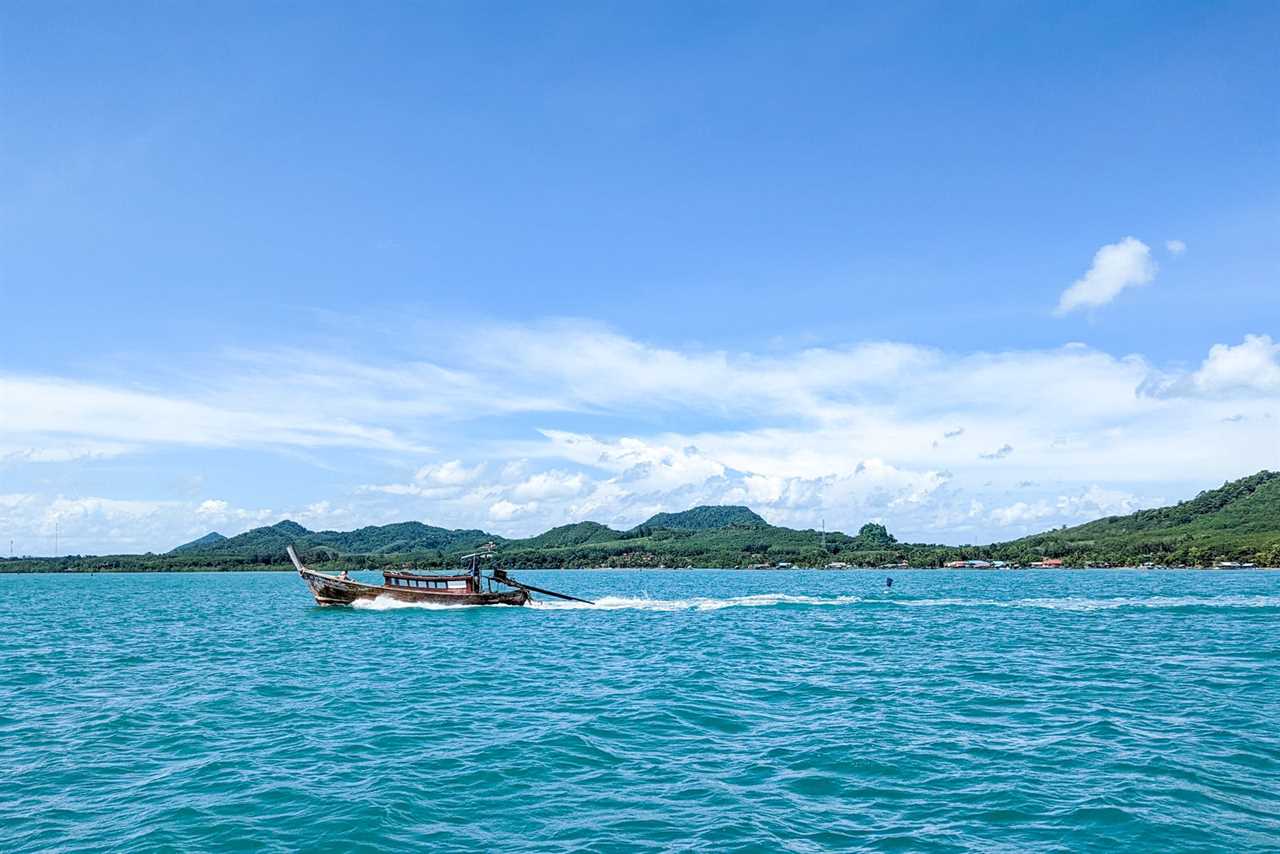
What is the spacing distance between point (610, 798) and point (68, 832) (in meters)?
11.4

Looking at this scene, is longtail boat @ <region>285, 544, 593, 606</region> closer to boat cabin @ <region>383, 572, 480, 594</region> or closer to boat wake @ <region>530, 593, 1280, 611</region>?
boat cabin @ <region>383, 572, 480, 594</region>

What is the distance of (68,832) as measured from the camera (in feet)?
57.4

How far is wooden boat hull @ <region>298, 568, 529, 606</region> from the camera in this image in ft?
287

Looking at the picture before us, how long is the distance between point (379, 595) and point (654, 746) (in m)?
70.2

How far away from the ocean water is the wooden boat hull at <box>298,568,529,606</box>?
35.5m

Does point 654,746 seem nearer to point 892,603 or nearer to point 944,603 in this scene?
point 892,603

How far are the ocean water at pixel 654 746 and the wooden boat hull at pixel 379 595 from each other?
35482mm

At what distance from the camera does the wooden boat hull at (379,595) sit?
8756 centimetres

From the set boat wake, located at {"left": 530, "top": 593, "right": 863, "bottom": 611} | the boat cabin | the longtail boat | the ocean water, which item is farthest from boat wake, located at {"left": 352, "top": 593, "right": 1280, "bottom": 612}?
the ocean water

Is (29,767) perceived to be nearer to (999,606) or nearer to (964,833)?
(964,833)

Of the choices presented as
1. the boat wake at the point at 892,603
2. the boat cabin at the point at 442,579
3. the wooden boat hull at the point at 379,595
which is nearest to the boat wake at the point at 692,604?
the boat wake at the point at 892,603

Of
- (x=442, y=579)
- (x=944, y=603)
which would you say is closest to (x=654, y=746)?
(x=442, y=579)

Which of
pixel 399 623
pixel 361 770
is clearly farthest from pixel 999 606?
pixel 361 770

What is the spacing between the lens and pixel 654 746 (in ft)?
80.1
